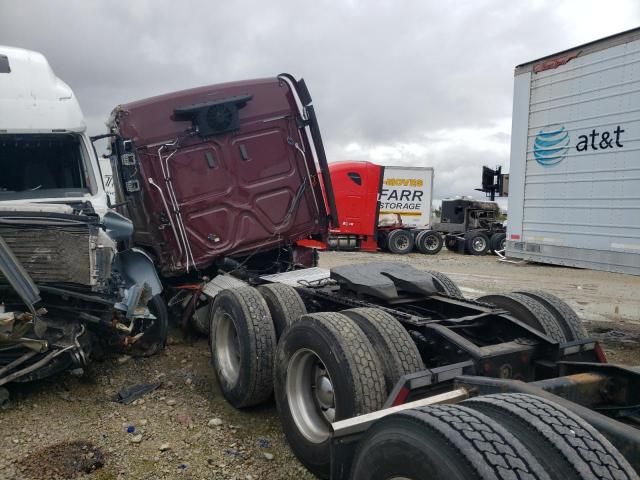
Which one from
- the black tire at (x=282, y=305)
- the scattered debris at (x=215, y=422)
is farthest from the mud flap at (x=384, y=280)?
the scattered debris at (x=215, y=422)

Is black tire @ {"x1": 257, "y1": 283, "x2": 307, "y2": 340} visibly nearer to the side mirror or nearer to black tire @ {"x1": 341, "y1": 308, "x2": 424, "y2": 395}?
black tire @ {"x1": 341, "y1": 308, "x2": 424, "y2": 395}

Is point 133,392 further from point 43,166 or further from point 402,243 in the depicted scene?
point 402,243

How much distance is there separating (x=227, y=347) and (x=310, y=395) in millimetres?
1403

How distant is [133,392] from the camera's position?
4477 mm

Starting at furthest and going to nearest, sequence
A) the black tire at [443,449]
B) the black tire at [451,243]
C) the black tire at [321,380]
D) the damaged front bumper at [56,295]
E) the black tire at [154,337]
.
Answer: the black tire at [451,243]
the black tire at [154,337]
the damaged front bumper at [56,295]
the black tire at [321,380]
the black tire at [443,449]

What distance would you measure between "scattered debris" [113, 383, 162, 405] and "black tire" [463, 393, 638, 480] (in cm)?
329

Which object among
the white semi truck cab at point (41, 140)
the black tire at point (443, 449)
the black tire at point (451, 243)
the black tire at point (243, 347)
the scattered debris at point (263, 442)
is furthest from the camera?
the black tire at point (451, 243)

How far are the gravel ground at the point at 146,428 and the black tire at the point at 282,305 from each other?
72 centimetres

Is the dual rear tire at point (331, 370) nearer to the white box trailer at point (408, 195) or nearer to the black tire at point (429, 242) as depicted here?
the white box trailer at point (408, 195)

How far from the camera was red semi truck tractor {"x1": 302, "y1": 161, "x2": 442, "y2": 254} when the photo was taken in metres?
18.2

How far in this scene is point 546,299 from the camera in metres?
4.00

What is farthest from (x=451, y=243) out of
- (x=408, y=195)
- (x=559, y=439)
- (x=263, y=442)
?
(x=559, y=439)

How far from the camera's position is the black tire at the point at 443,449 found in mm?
1649

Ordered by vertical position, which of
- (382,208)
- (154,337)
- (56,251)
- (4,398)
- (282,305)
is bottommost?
(4,398)
